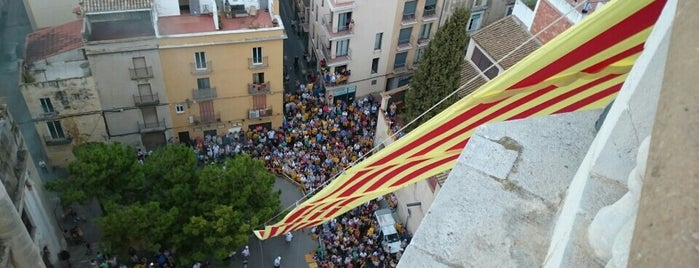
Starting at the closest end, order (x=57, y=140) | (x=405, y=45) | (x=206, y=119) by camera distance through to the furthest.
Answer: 1. (x=57, y=140)
2. (x=206, y=119)
3. (x=405, y=45)

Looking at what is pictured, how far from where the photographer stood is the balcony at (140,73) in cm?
3038

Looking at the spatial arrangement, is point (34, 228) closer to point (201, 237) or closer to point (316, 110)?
point (201, 237)

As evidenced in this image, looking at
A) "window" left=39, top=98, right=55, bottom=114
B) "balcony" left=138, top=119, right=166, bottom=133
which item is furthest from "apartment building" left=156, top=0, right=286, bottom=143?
"window" left=39, top=98, right=55, bottom=114

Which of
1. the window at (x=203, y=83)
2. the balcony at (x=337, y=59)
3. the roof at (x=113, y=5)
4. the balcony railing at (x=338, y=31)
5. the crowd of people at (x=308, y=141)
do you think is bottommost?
the crowd of people at (x=308, y=141)

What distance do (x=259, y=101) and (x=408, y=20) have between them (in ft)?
34.8

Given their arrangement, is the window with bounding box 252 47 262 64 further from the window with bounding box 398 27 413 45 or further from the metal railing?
the window with bounding box 398 27 413 45

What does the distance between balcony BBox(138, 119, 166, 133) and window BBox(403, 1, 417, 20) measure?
15.8m

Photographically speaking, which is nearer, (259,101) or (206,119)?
(206,119)

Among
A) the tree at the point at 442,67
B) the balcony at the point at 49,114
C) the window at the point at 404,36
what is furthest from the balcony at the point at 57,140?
the window at the point at 404,36

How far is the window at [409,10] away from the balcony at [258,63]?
973cm

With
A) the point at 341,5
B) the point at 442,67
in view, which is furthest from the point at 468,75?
the point at 341,5

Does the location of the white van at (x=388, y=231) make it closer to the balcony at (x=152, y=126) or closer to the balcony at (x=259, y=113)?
the balcony at (x=259, y=113)

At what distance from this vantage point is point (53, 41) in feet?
104

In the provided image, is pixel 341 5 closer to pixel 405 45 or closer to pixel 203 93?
pixel 405 45
